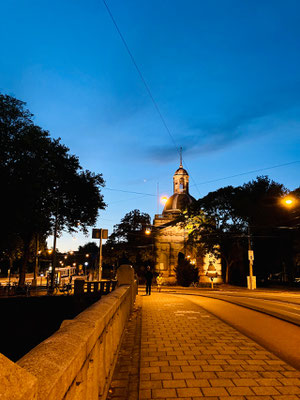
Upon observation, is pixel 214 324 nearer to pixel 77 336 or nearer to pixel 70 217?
pixel 77 336

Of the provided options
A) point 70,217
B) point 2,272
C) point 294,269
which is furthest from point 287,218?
point 2,272

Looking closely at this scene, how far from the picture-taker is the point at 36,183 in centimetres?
2419

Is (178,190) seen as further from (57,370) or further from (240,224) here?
→ (57,370)

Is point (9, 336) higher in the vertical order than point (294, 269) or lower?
lower

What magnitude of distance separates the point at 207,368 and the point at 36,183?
22.1 m

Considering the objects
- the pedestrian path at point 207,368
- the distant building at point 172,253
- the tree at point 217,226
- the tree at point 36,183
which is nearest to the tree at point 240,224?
the tree at point 217,226

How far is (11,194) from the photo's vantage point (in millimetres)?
21922

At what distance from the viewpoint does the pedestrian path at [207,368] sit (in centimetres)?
393

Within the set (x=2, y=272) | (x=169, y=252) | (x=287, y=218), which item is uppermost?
(x=287, y=218)

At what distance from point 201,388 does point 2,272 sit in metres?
96.5

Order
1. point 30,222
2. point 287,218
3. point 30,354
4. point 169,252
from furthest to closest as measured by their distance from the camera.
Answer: point 169,252 → point 287,218 → point 30,222 → point 30,354

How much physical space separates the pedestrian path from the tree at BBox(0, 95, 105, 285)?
17982 millimetres

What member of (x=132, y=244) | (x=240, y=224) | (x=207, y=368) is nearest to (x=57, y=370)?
(x=207, y=368)

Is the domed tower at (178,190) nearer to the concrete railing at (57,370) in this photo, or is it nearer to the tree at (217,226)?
the tree at (217,226)
